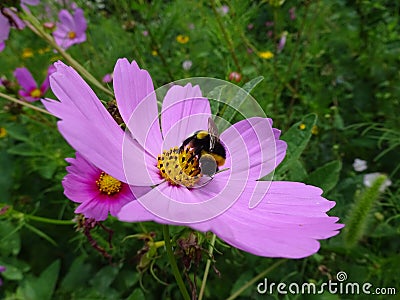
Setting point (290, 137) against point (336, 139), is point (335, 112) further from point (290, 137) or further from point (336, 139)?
point (290, 137)

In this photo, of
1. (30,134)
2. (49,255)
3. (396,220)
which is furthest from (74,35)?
(396,220)

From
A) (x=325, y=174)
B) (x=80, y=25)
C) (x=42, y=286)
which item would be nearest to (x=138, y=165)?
(x=325, y=174)

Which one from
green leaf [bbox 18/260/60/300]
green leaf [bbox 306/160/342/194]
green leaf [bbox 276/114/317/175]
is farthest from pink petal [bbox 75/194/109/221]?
green leaf [bbox 18/260/60/300]

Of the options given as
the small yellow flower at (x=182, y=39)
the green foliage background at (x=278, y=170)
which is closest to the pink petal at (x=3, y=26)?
the green foliage background at (x=278, y=170)

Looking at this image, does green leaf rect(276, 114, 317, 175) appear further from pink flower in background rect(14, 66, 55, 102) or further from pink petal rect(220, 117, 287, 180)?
pink flower in background rect(14, 66, 55, 102)

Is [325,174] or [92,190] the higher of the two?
[92,190]

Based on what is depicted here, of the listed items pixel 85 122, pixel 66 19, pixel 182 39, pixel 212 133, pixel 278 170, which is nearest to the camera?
pixel 85 122

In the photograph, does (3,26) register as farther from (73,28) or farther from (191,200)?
(73,28)

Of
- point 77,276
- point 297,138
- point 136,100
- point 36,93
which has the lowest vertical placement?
point 77,276
